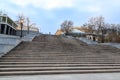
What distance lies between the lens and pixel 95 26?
58.2m

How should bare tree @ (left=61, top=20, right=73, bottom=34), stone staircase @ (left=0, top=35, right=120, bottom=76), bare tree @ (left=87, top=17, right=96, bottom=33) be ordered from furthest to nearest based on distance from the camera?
1. bare tree @ (left=61, top=20, right=73, bottom=34)
2. bare tree @ (left=87, top=17, right=96, bottom=33)
3. stone staircase @ (left=0, top=35, right=120, bottom=76)

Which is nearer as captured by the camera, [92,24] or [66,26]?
[92,24]

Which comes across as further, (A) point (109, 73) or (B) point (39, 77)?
(A) point (109, 73)

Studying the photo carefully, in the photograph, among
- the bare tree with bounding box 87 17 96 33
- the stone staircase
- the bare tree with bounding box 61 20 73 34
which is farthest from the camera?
the bare tree with bounding box 61 20 73 34

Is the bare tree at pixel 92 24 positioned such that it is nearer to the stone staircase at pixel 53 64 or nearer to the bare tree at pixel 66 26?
the bare tree at pixel 66 26

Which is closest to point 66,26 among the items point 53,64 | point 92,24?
point 92,24

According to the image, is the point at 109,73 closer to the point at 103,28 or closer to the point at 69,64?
the point at 69,64

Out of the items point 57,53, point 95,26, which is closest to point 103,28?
point 95,26

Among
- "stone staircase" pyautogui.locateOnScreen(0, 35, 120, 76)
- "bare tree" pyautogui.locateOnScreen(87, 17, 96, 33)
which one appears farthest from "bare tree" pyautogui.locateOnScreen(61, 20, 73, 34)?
"stone staircase" pyautogui.locateOnScreen(0, 35, 120, 76)

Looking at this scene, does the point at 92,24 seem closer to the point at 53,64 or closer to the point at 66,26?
the point at 66,26

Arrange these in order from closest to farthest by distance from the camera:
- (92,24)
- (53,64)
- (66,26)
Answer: (53,64) → (92,24) → (66,26)

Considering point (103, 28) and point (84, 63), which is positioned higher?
point (103, 28)

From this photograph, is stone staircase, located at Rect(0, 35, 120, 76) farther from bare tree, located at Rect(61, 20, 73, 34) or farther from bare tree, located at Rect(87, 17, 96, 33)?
bare tree, located at Rect(61, 20, 73, 34)

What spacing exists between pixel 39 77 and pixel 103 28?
46071 millimetres
